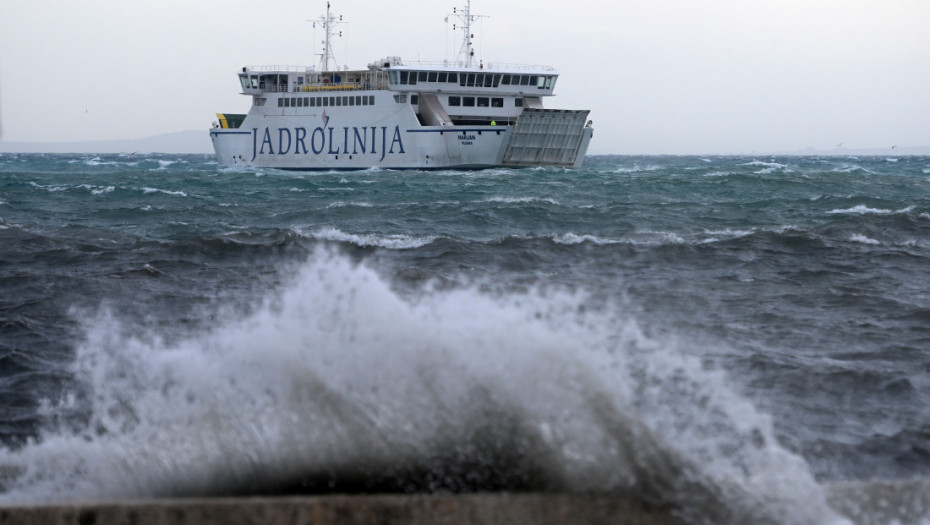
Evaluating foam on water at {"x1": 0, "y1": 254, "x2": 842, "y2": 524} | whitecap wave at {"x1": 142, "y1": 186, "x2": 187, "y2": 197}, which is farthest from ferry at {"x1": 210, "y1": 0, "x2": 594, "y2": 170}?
foam on water at {"x1": 0, "y1": 254, "x2": 842, "y2": 524}

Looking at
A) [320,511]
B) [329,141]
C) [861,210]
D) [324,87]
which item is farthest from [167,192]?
[320,511]

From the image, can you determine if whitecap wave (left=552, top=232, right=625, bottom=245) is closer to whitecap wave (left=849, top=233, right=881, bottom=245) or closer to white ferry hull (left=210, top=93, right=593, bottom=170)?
whitecap wave (left=849, top=233, right=881, bottom=245)

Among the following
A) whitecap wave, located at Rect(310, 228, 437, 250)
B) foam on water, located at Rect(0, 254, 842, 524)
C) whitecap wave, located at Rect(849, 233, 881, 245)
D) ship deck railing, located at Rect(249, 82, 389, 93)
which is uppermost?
ship deck railing, located at Rect(249, 82, 389, 93)

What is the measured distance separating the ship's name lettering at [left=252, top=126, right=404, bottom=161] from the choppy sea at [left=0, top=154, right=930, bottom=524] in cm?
3537

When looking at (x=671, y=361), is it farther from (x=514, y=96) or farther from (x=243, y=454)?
(x=514, y=96)

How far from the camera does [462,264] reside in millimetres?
11883

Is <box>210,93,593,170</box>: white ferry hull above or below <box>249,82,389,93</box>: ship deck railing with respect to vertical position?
below

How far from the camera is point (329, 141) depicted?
168 ft

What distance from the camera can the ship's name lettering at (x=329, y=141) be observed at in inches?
1925

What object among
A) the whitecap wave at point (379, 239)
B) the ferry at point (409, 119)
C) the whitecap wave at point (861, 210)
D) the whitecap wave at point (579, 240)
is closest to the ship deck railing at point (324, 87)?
the ferry at point (409, 119)

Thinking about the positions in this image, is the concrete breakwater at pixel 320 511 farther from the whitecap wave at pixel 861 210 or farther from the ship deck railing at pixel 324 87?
the ship deck railing at pixel 324 87

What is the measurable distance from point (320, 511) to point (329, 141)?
162ft

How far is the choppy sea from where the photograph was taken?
3354 millimetres

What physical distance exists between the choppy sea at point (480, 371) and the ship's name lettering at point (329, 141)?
3537cm
